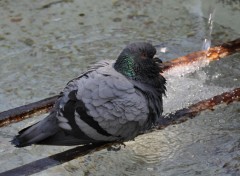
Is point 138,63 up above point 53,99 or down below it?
above

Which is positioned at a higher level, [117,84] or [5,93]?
[117,84]

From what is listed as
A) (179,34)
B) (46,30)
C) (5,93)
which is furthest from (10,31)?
(179,34)

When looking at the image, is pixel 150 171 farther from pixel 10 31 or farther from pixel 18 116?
pixel 10 31

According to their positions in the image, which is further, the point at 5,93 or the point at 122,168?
the point at 5,93

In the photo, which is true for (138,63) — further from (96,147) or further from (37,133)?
(37,133)

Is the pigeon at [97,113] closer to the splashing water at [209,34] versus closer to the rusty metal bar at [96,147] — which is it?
the rusty metal bar at [96,147]

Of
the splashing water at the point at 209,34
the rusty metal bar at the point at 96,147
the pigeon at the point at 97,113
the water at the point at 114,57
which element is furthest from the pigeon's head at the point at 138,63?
the splashing water at the point at 209,34

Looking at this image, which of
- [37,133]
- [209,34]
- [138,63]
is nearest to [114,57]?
[209,34]
